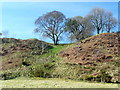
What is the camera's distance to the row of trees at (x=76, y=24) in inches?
1903

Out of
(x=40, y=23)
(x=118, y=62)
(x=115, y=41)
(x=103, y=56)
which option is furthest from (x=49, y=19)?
(x=118, y=62)

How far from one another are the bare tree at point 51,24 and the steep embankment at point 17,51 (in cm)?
560

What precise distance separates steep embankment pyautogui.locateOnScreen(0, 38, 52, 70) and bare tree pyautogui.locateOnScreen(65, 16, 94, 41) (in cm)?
1220

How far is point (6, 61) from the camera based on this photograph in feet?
101

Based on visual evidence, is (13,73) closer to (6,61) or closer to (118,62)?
(6,61)

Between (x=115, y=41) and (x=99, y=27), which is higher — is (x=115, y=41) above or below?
below

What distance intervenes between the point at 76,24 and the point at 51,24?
336 inches

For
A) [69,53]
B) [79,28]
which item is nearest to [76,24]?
[79,28]

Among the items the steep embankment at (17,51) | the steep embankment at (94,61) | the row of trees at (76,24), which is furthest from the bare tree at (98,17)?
the steep embankment at (17,51)

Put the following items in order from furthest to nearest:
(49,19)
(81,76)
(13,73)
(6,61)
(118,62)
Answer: (49,19) → (6,61) → (118,62) → (13,73) → (81,76)

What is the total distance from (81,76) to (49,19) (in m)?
28.6

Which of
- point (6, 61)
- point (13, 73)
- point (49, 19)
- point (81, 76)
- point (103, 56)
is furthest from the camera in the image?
point (49, 19)

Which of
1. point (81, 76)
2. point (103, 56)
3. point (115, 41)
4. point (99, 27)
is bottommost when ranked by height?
point (81, 76)

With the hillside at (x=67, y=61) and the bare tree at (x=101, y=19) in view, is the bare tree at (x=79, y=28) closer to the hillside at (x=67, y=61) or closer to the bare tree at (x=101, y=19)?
the bare tree at (x=101, y=19)
